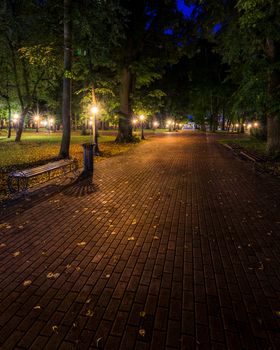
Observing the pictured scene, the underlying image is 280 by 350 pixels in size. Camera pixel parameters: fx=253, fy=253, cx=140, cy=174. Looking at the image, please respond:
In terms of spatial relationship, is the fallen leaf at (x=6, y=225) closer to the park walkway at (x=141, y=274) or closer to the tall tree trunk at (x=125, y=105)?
the park walkway at (x=141, y=274)

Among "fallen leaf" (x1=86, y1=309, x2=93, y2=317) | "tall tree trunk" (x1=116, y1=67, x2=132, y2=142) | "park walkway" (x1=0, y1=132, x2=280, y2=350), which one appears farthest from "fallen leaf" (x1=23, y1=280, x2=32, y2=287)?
"tall tree trunk" (x1=116, y1=67, x2=132, y2=142)

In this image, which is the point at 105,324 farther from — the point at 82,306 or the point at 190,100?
the point at 190,100

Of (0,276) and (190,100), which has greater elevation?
(190,100)

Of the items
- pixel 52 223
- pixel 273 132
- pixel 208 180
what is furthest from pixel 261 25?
pixel 52 223

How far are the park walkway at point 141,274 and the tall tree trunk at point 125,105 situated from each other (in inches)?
754

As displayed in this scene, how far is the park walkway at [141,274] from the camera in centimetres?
287

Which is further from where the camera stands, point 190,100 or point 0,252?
point 190,100

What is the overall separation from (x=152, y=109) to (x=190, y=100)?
120 ft

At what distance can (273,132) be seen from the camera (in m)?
16.3

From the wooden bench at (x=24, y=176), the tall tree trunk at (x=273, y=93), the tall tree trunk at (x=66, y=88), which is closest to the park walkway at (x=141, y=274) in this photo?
the wooden bench at (x=24, y=176)

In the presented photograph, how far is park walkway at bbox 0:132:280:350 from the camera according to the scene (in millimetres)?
2869

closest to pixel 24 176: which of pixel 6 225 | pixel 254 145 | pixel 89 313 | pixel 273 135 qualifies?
pixel 6 225

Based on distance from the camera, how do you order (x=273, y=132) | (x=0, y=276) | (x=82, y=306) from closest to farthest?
1. (x=82, y=306)
2. (x=0, y=276)
3. (x=273, y=132)

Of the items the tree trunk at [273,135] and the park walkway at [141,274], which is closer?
the park walkway at [141,274]
